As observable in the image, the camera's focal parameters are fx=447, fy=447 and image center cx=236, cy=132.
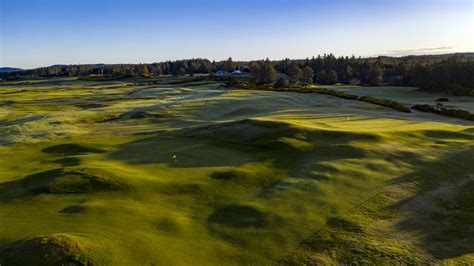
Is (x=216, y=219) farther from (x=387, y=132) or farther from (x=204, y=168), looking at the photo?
(x=387, y=132)

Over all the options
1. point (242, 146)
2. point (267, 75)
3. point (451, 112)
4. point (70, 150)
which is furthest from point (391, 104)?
point (267, 75)

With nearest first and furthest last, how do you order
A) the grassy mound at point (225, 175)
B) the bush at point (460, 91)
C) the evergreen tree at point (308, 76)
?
the grassy mound at point (225, 175)
the bush at point (460, 91)
the evergreen tree at point (308, 76)

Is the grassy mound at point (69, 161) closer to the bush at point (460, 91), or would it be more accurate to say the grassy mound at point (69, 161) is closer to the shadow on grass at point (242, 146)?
the shadow on grass at point (242, 146)

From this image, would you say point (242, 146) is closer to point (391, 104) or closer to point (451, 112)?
point (451, 112)

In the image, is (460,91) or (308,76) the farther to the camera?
(308,76)

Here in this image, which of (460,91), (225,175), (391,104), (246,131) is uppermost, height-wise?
(460,91)

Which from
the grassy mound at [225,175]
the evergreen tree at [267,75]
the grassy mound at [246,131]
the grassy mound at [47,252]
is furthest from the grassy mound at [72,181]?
the evergreen tree at [267,75]
